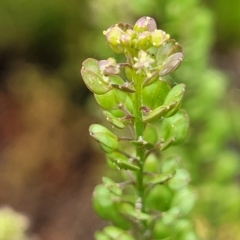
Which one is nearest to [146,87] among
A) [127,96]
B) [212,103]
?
[127,96]

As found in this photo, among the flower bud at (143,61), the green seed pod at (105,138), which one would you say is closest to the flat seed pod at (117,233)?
the green seed pod at (105,138)

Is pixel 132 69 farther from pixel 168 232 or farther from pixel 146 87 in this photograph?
pixel 168 232

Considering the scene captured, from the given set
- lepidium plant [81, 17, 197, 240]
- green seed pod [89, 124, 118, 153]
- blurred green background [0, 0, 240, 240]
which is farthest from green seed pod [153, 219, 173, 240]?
blurred green background [0, 0, 240, 240]

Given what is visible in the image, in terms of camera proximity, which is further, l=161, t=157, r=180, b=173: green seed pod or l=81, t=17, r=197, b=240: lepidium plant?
l=161, t=157, r=180, b=173: green seed pod

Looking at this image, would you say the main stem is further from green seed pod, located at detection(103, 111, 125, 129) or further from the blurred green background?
the blurred green background

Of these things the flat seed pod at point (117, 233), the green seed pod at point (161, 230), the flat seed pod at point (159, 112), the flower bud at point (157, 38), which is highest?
the flower bud at point (157, 38)

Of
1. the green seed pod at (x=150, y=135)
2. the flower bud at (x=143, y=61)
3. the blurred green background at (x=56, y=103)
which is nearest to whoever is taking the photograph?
the flower bud at (x=143, y=61)

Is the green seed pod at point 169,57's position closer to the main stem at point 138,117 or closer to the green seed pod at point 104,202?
the main stem at point 138,117

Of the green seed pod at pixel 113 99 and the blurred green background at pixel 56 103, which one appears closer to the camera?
the green seed pod at pixel 113 99
